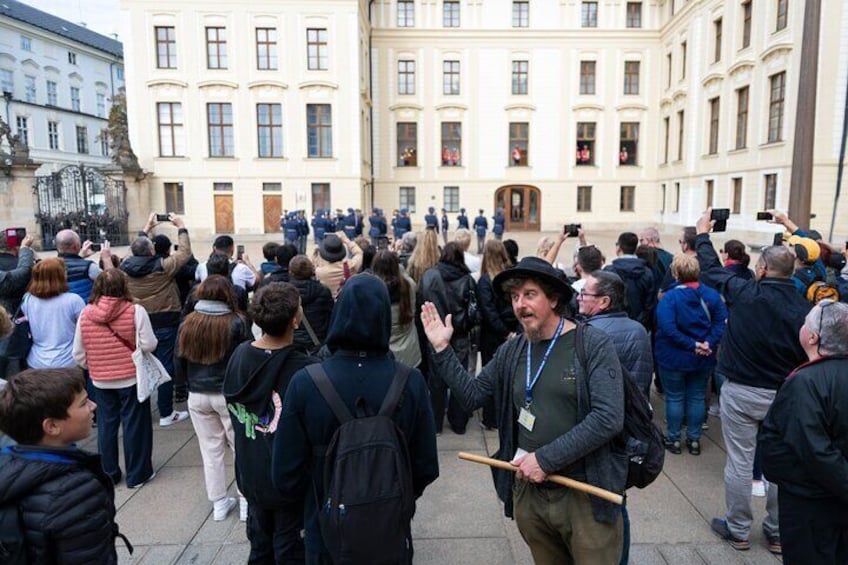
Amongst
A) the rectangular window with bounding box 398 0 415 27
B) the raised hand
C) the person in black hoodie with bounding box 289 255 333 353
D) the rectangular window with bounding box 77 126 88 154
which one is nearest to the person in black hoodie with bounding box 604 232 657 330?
the person in black hoodie with bounding box 289 255 333 353

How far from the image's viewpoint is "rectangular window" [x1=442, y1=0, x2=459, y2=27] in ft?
114

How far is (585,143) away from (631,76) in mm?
4878

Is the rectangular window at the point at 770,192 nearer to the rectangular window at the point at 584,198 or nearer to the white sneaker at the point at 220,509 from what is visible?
the rectangular window at the point at 584,198

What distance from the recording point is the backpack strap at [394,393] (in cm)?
224

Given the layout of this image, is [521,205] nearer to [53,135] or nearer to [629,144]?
[629,144]

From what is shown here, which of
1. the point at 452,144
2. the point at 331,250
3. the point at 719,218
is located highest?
the point at 452,144

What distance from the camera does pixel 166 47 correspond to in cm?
3000

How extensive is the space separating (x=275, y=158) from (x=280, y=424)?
3042 centimetres

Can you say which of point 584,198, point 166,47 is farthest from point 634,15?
point 166,47

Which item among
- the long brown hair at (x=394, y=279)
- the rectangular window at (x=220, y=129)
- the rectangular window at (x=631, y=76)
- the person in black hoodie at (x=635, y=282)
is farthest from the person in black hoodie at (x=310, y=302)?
the rectangular window at (x=631, y=76)

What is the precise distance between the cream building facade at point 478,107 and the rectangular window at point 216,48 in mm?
62

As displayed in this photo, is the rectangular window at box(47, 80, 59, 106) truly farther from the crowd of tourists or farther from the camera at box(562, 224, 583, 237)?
the camera at box(562, 224, 583, 237)

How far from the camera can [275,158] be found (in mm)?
30969

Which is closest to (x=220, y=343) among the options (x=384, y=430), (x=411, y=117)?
(x=384, y=430)
